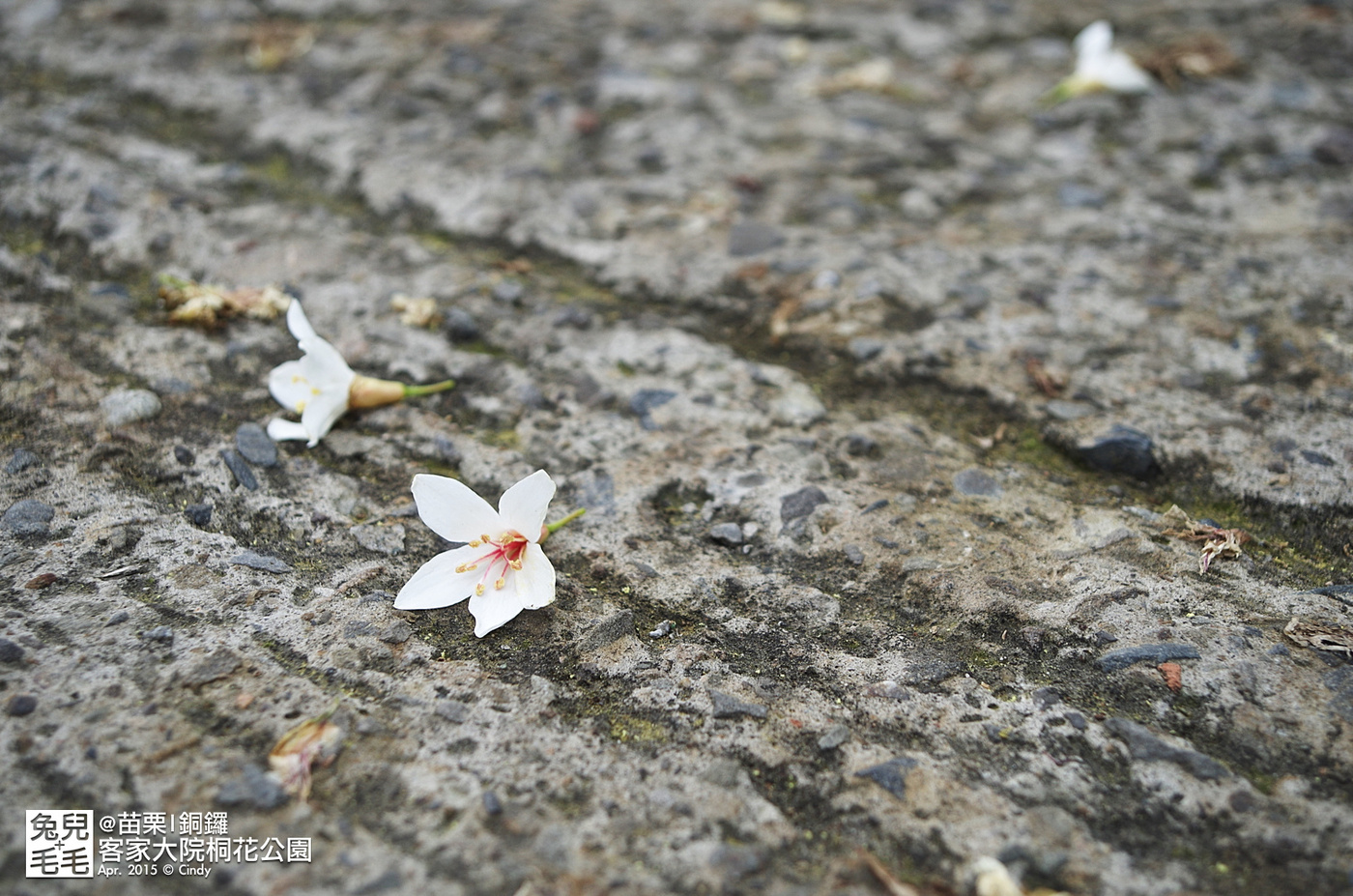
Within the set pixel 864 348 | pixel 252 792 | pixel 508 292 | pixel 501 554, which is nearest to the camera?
pixel 252 792

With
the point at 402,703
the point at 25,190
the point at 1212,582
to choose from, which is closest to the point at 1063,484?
the point at 1212,582

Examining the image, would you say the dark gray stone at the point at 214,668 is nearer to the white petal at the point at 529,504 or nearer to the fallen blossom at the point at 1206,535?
the white petal at the point at 529,504

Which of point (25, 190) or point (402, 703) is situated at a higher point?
point (25, 190)

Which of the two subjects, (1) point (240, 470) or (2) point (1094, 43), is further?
(2) point (1094, 43)

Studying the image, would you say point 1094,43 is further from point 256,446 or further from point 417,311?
point 256,446

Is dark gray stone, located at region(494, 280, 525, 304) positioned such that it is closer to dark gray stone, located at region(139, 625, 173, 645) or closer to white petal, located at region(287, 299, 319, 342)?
white petal, located at region(287, 299, 319, 342)

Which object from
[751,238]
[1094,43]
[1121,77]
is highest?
[1094,43]

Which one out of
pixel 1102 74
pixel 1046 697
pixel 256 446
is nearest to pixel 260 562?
pixel 256 446

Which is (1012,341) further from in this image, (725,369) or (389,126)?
(389,126)
